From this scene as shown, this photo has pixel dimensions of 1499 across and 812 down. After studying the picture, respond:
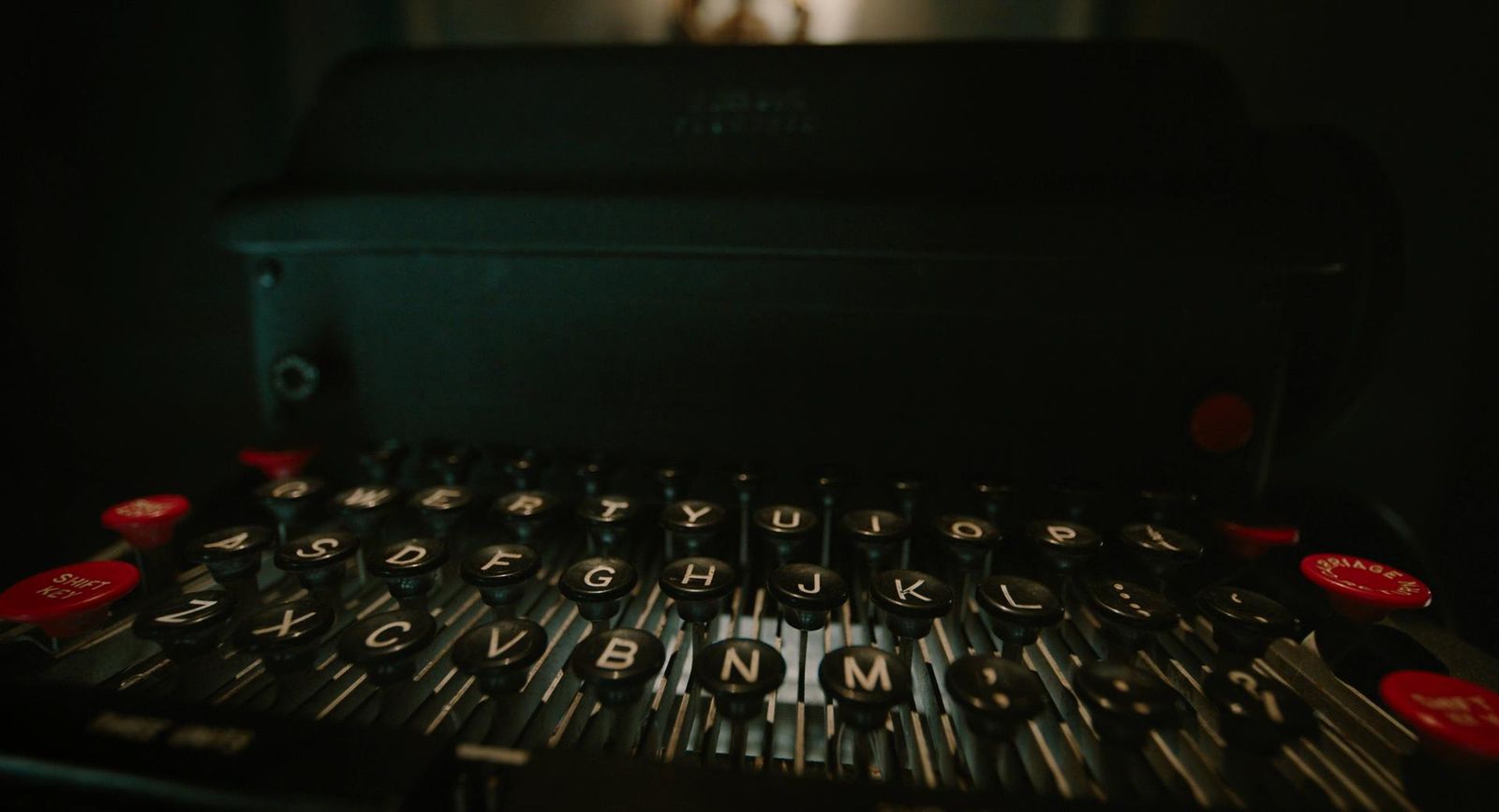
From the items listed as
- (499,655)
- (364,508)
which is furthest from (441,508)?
(499,655)

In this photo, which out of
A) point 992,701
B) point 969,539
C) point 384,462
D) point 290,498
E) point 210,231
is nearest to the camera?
point 992,701

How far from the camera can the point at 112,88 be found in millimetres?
1197

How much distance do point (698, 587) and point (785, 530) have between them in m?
0.14

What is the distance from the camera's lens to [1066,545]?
29.5 inches

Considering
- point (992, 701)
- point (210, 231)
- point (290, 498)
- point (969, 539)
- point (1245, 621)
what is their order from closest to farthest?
point (992, 701) → point (1245, 621) → point (969, 539) → point (290, 498) → point (210, 231)

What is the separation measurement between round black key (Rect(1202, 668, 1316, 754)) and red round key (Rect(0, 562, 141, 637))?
104cm

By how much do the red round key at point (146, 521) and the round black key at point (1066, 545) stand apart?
102cm

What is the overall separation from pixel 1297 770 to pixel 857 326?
25.0 inches

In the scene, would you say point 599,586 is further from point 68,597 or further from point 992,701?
point 68,597

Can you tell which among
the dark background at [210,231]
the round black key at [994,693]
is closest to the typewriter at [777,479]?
the round black key at [994,693]

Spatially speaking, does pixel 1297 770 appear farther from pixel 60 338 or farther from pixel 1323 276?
pixel 60 338

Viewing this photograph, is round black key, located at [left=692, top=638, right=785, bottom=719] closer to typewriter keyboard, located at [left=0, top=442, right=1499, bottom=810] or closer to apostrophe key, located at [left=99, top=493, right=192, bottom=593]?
typewriter keyboard, located at [left=0, top=442, right=1499, bottom=810]

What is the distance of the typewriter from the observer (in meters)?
0.57

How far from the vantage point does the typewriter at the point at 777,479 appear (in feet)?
1.87
